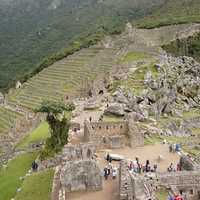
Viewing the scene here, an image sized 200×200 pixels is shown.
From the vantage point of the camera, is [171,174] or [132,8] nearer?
[171,174]

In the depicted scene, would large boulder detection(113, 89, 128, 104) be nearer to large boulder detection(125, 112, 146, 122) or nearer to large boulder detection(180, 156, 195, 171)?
A: large boulder detection(125, 112, 146, 122)

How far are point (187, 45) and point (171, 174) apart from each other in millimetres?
64785

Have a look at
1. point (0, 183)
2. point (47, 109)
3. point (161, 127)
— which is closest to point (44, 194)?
point (0, 183)

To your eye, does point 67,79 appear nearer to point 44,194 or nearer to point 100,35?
point 100,35

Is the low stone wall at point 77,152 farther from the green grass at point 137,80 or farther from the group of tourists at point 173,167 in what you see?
the green grass at point 137,80

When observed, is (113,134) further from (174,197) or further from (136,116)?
(174,197)

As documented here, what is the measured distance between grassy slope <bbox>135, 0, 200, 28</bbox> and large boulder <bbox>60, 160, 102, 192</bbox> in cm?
7151

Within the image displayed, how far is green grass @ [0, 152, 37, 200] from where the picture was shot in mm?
30506

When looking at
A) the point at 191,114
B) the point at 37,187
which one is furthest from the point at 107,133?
the point at 191,114

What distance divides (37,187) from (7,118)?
82.7 feet

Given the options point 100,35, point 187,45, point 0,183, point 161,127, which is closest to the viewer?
point 0,183

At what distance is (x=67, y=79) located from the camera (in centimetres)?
6738

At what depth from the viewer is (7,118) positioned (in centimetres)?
5219

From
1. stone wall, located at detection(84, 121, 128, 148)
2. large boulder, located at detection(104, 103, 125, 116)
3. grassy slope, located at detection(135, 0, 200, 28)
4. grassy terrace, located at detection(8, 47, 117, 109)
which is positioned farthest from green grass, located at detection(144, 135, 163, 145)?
grassy slope, located at detection(135, 0, 200, 28)
